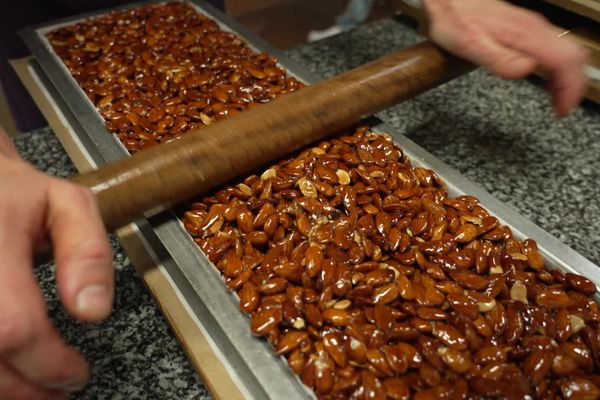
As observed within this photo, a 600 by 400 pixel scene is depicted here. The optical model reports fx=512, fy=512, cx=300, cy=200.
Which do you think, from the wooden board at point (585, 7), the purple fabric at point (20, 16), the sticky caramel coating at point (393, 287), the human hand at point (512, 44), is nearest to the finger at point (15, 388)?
the sticky caramel coating at point (393, 287)

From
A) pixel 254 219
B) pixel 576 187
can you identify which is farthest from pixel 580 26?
pixel 254 219

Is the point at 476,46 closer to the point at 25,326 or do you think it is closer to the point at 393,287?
the point at 393,287

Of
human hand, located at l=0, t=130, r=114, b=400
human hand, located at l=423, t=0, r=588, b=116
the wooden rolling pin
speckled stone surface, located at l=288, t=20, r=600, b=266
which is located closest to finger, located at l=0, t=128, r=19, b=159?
human hand, located at l=0, t=130, r=114, b=400

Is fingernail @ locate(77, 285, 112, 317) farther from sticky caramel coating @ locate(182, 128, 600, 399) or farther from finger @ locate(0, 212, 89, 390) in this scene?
sticky caramel coating @ locate(182, 128, 600, 399)

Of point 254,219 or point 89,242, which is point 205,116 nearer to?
point 254,219

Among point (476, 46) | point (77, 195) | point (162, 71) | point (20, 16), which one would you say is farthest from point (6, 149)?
point (20, 16)

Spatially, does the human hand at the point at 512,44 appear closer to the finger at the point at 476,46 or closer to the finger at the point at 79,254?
the finger at the point at 476,46
